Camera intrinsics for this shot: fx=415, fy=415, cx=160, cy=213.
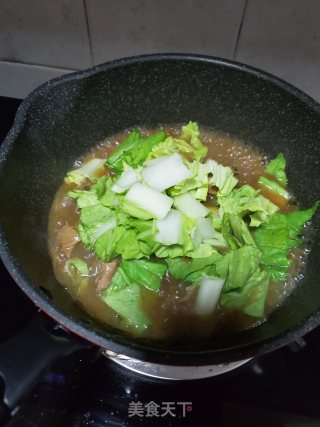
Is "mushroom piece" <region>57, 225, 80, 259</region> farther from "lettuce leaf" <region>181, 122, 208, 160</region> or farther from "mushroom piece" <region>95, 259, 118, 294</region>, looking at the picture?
"lettuce leaf" <region>181, 122, 208, 160</region>

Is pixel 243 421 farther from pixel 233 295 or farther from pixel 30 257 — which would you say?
pixel 30 257

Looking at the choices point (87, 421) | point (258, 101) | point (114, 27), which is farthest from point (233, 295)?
point (114, 27)

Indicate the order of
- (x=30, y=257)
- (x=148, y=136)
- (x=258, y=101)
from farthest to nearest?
(x=148, y=136) → (x=258, y=101) → (x=30, y=257)

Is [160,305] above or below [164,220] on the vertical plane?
below

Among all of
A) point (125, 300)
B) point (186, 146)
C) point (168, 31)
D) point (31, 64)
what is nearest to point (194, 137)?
point (186, 146)

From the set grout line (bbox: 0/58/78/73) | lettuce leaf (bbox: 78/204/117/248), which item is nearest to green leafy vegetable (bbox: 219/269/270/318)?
lettuce leaf (bbox: 78/204/117/248)

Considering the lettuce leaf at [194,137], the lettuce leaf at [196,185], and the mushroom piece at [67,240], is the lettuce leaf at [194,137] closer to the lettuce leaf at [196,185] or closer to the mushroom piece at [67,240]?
the lettuce leaf at [196,185]

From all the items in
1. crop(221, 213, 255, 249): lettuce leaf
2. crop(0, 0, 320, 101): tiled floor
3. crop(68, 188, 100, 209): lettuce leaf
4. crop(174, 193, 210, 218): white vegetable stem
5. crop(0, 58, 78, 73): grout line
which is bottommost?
crop(68, 188, 100, 209): lettuce leaf
